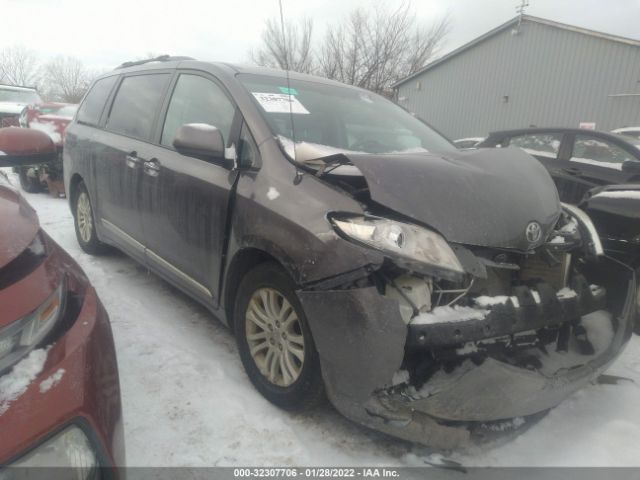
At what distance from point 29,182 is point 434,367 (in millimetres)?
7868

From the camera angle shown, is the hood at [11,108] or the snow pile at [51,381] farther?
the hood at [11,108]

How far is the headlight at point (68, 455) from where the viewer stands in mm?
992

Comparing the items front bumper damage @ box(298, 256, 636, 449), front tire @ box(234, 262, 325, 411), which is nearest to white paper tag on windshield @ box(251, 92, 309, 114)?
front tire @ box(234, 262, 325, 411)

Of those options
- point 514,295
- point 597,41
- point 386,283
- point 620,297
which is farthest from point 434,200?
point 597,41

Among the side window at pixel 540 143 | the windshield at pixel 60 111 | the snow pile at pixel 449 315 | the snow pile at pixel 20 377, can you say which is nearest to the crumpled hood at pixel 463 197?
the snow pile at pixel 449 315

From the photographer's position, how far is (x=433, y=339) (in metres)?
1.66

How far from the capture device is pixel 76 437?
109 cm

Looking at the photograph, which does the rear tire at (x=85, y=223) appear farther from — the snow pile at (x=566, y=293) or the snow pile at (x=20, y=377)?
the snow pile at (x=566, y=293)

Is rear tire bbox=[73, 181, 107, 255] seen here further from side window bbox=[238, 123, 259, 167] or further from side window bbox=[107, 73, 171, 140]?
side window bbox=[238, 123, 259, 167]

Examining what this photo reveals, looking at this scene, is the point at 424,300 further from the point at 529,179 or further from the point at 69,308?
the point at 69,308

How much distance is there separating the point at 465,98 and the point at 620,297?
1731 centimetres

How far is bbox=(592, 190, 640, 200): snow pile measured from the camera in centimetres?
267

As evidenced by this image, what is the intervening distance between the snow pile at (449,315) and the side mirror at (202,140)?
1.34 meters

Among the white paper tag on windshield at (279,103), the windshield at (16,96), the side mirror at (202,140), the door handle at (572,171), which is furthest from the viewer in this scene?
the windshield at (16,96)
